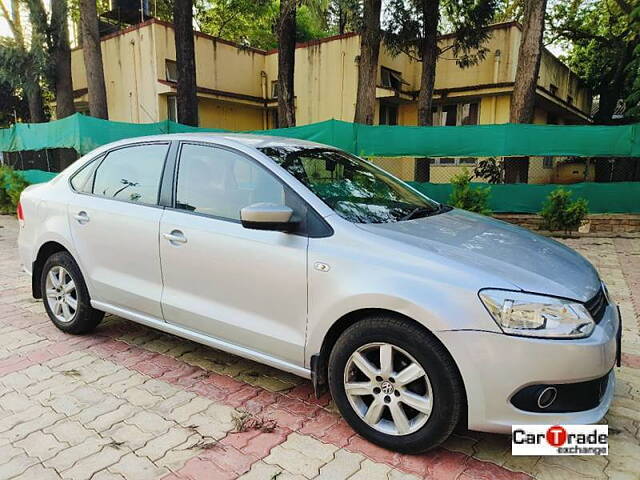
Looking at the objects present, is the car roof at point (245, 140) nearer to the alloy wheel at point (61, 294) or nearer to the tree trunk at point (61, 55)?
the alloy wheel at point (61, 294)

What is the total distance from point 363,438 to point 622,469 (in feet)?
4.15

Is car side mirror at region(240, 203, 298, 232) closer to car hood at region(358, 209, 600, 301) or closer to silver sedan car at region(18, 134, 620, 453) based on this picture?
silver sedan car at region(18, 134, 620, 453)

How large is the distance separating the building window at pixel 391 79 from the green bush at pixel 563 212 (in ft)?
23.4

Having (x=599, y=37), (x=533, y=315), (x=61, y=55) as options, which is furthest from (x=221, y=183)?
(x=599, y=37)

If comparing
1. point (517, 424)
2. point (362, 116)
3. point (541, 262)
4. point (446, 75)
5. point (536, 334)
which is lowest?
point (517, 424)

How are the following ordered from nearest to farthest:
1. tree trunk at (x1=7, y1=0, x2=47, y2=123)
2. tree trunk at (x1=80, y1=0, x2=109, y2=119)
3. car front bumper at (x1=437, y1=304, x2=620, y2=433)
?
car front bumper at (x1=437, y1=304, x2=620, y2=433), tree trunk at (x1=80, y1=0, x2=109, y2=119), tree trunk at (x1=7, y1=0, x2=47, y2=123)

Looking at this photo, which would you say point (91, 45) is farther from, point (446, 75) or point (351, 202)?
point (351, 202)

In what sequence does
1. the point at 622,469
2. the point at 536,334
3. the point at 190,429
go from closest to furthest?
the point at 536,334
the point at 622,469
the point at 190,429

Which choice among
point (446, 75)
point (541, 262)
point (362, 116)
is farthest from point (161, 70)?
point (541, 262)

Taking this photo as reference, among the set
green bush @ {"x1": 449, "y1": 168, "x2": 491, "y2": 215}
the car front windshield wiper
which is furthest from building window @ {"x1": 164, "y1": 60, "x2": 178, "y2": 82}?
the car front windshield wiper

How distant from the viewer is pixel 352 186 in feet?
10.3

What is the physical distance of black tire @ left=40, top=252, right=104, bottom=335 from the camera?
3758 mm

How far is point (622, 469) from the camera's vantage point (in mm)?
2299

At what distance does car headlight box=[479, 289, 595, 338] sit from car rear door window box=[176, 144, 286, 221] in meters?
1.30
